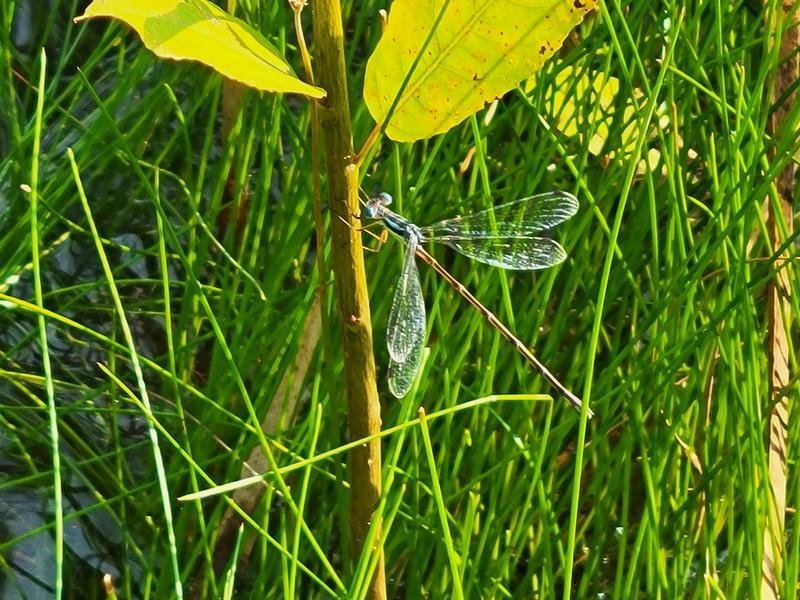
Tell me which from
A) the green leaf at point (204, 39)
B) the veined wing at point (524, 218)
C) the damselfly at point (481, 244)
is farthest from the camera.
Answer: the veined wing at point (524, 218)

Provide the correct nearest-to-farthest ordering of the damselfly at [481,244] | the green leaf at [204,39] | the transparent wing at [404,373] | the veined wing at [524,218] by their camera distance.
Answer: the green leaf at [204,39] < the transparent wing at [404,373] < the damselfly at [481,244] < the veined wing at [524,218]

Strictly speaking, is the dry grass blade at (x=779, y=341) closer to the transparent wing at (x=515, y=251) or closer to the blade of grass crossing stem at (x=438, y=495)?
the transparent wing at (x=515, y=251)

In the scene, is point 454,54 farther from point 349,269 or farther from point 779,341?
point 779,341

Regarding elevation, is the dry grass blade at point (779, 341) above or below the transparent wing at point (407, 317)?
above

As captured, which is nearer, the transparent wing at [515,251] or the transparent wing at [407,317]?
the transparent wing at [407,317]

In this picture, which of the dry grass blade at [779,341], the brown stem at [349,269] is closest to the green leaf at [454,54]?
the brown stem at [349,269]

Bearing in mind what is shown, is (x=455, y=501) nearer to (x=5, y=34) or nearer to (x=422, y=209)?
(x=422, y=209)
